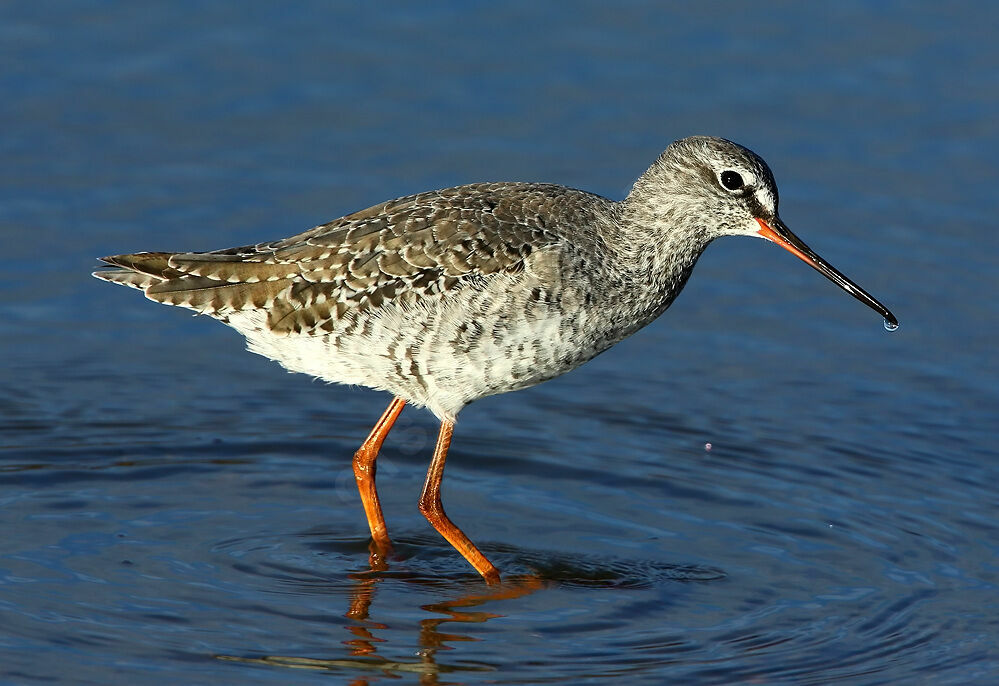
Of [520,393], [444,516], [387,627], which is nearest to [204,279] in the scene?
[444,516]

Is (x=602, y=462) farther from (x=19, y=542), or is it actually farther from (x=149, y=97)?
(x=149, y=97)

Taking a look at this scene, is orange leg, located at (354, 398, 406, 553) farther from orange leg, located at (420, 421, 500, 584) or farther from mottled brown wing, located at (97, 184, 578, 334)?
mottled brown wing, located at (97, 184, 578, 334)

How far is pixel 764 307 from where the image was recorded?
13.5m

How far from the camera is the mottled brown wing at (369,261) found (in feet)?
31.6

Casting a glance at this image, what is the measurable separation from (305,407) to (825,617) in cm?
455

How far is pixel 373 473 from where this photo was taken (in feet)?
35.8

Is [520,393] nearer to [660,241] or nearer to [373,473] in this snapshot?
[373,473]

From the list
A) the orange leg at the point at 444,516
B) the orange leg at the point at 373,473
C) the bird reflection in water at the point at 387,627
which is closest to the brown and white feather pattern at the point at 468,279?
the orange leg at the point at 444,516

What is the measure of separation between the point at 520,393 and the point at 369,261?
3242mm

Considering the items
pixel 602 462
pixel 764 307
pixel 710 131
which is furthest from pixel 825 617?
pixel 710 131

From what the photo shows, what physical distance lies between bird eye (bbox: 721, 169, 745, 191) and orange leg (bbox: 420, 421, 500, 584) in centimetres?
234

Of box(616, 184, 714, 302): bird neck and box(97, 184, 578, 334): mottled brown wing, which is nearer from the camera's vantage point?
box(97, 184, 578, 334): mottled brown wing

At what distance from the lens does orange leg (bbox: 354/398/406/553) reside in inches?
419

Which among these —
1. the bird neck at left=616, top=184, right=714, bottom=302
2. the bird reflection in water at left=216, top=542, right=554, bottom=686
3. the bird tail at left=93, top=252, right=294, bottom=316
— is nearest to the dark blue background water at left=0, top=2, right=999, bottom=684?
the bird reflection in water at left=216, top=542, right=554, bottom=686
